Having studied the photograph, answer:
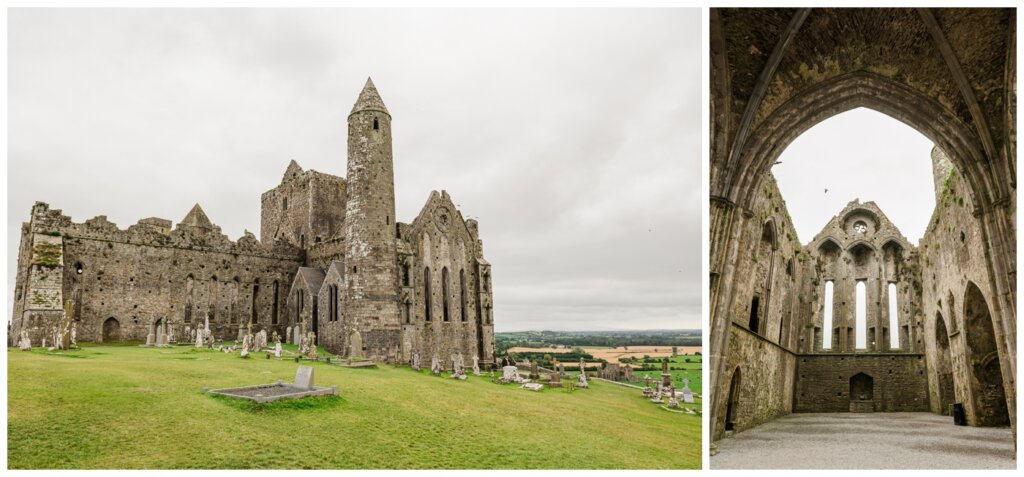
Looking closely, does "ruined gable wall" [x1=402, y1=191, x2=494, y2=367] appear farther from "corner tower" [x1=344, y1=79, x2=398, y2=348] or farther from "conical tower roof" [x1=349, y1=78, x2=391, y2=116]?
"conical tower roof" [x1=349, y1=78, x2=391, y2=116]

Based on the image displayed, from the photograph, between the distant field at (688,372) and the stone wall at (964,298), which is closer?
the distant field at (688,372)

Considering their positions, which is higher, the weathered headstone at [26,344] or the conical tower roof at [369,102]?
the conical tower roof at [369,102]

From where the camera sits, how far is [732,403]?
17.3 m

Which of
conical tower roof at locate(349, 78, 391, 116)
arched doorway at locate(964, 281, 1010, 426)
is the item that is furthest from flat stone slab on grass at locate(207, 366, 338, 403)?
arched doorway at locate(964, 281, 1010, 426)

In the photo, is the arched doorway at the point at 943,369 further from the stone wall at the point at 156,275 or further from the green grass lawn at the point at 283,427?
the stone wall at the point at 156,275

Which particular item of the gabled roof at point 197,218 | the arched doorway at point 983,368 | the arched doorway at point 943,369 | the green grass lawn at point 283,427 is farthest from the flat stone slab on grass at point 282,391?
the arched doorway at point 943,369

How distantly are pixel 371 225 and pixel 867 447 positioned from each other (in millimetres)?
13462

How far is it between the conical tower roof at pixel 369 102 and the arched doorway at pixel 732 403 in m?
12.1

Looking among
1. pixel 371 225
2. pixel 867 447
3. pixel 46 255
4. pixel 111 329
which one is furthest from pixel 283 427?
pixel 111 329

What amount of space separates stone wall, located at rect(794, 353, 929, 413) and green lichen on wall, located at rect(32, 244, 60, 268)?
24551 mm

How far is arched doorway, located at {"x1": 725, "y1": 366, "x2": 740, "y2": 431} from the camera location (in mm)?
17125

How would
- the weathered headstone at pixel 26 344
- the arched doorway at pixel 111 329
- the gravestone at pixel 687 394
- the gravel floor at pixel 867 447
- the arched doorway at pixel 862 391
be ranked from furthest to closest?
the arched doorway at pixel 862 391 → the arched doorway at pixel 111 329 → the gravestone at pixel 687 394 → the weathered headstone at pixel 26 344 → the gravel floor at pixel 867 447

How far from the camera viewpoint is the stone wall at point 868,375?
86.1 ft

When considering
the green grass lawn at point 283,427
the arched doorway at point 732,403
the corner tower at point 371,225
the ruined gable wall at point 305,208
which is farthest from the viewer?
the ruined gable wall at point 305,208
